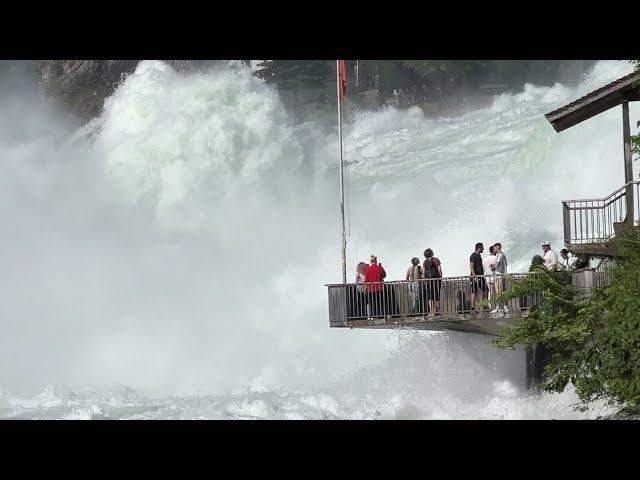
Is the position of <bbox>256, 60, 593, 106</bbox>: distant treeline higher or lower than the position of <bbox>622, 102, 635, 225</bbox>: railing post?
higher

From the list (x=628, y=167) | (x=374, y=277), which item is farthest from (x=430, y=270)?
(x=628, y=167)

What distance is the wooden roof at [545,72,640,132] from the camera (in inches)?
1163

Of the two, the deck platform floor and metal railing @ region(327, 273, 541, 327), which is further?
metal railing @ region(327, 273, 541, 327)

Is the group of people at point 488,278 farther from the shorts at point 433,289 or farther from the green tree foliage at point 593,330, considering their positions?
the green tree foliage at point 593,330

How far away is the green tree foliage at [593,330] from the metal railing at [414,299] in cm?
292

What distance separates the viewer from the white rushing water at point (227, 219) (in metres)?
52.5

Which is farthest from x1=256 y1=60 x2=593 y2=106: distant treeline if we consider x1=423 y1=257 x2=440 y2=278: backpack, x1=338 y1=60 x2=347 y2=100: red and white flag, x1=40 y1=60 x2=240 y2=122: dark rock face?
x1=423 y1=257 x2=440 y2=278: backpack

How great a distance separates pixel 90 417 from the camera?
41719 mm

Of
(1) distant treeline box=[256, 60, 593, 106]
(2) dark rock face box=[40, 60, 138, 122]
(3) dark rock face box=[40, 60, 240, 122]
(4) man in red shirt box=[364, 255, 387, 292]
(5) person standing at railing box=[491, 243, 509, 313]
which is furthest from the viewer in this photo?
(2) dark rock face box=[40, 60, 138, 122]

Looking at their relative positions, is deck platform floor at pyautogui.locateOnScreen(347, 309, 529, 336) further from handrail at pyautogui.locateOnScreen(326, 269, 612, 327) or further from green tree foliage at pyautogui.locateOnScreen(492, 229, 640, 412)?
green tree foliage at pyautogui.locateOnScreen(492, 229, 640, 412)

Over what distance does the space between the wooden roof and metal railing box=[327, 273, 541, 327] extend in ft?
9.92

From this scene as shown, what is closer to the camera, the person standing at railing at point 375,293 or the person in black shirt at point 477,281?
the person in black shirt at point 477,281

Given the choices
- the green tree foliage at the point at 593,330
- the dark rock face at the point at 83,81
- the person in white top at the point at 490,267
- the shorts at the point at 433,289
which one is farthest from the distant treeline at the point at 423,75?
the green tree foliage at the point at 593,330
